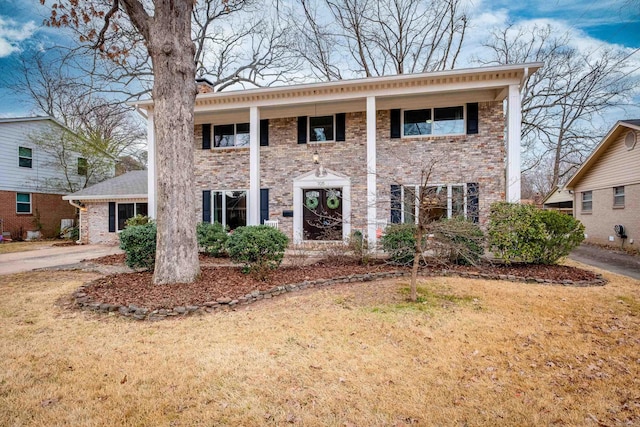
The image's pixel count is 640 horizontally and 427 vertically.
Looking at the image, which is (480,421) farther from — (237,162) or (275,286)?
(237,162)

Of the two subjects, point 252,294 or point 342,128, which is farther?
point 342,128

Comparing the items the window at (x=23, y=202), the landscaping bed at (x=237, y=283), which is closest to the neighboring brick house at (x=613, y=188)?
the landscaping bed at (x=237, y=283)

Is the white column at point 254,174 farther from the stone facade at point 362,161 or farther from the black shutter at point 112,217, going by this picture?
the black shutter at point 112,217

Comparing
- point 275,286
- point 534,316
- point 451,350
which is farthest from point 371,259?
point 451,350

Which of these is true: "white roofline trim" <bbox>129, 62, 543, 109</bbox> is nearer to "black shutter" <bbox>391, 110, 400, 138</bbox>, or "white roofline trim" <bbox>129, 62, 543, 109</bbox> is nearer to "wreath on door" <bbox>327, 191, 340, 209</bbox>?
"black shutter" <bbox>391, 110, 400, 138</bbox>

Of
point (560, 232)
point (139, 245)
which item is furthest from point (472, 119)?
point (139, 245)

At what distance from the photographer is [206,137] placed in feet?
42.2

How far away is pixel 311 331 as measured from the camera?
409 centimetres

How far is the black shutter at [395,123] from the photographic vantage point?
448 inches

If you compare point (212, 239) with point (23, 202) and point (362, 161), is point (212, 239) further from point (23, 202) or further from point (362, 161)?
point (23, 202)

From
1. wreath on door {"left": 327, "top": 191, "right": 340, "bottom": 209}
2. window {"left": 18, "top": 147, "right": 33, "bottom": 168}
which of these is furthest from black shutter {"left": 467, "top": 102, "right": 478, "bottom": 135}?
window {"left": 18, "top": 147, "right": 33, "bottom": 168}

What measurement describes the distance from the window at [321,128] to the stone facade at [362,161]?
0.95 ft

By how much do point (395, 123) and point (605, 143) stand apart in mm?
8826

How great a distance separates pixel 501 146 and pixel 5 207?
75.0 ft
